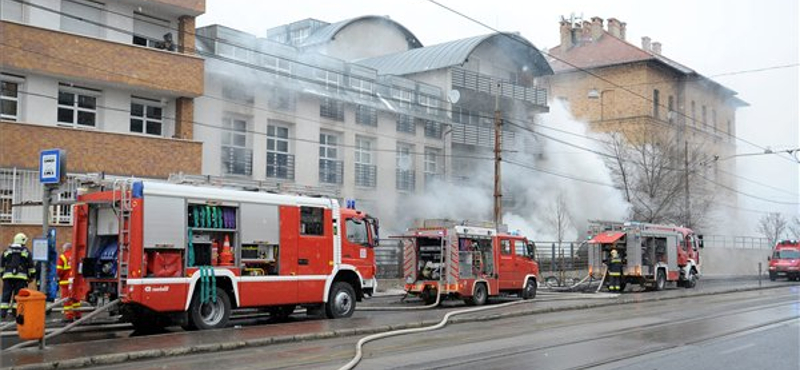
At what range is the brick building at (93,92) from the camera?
19844 millimetres

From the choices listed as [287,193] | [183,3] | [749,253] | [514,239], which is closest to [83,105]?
[183,3]

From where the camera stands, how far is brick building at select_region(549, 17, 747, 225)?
163 feet

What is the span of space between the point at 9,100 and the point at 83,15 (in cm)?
331

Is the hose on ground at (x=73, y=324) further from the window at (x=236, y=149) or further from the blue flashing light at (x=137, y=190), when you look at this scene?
the window at (x=236, y=149)

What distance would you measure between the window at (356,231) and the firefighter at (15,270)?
245 inches

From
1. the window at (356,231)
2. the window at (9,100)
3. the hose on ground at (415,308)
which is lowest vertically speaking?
the hose on ground at (415,308)

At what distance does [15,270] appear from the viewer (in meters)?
14.1

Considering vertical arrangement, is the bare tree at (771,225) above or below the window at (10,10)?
below

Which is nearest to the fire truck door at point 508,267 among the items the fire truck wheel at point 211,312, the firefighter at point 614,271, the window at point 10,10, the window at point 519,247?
the window at point 519,247

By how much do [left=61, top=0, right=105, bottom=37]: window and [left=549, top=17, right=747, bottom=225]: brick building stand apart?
1284 inches

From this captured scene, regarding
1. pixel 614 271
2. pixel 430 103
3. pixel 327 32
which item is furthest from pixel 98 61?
pixel 614 271

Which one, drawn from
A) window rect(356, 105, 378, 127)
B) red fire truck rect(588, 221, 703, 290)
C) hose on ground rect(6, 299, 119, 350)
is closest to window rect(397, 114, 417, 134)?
window rect(356, 105, 378, 127)

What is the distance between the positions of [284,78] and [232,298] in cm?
1491

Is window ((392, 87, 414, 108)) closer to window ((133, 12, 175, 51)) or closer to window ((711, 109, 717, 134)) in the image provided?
window ((133, 12, 175, 51))
